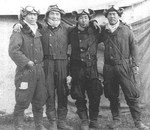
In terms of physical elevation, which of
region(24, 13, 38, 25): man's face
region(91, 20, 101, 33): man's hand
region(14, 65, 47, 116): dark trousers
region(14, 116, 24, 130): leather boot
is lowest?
region(14, 116, 24, 130): leather boot

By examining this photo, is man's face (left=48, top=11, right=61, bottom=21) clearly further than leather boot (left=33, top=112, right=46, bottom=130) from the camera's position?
No

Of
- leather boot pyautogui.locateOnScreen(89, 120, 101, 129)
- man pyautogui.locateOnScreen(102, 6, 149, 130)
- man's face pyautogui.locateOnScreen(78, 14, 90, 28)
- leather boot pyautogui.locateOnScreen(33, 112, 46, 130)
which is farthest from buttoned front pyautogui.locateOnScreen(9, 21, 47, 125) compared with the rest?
man pyautogui.locateOnScreen(102, 6, 149, 130)

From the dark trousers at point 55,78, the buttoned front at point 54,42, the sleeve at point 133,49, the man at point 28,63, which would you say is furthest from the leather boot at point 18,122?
the sleeve at point 133,49

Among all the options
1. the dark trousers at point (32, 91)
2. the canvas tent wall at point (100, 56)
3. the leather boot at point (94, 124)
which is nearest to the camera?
the dark trousers at point (32, 91)

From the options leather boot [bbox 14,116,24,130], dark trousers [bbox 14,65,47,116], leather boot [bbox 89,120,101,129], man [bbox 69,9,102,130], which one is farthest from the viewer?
leather boot [bbox 89,120,101,129]

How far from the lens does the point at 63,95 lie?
536cm

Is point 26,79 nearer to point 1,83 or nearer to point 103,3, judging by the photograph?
point 1,83

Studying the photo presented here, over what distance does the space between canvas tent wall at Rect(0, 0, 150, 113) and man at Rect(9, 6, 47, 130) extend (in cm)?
96

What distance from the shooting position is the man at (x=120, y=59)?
17.3ft

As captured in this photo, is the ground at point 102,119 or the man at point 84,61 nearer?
the man at point 84,61

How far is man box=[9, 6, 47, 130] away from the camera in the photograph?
497 centimetres

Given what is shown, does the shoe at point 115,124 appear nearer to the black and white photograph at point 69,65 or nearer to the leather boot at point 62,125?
the black and white photograph at point 69,65

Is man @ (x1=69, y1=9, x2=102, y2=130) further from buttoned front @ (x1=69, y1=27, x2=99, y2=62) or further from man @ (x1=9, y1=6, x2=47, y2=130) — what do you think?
man @ (x1=9, y1=6, x2=47, y2=130)

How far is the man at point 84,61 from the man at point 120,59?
8.0 inches
